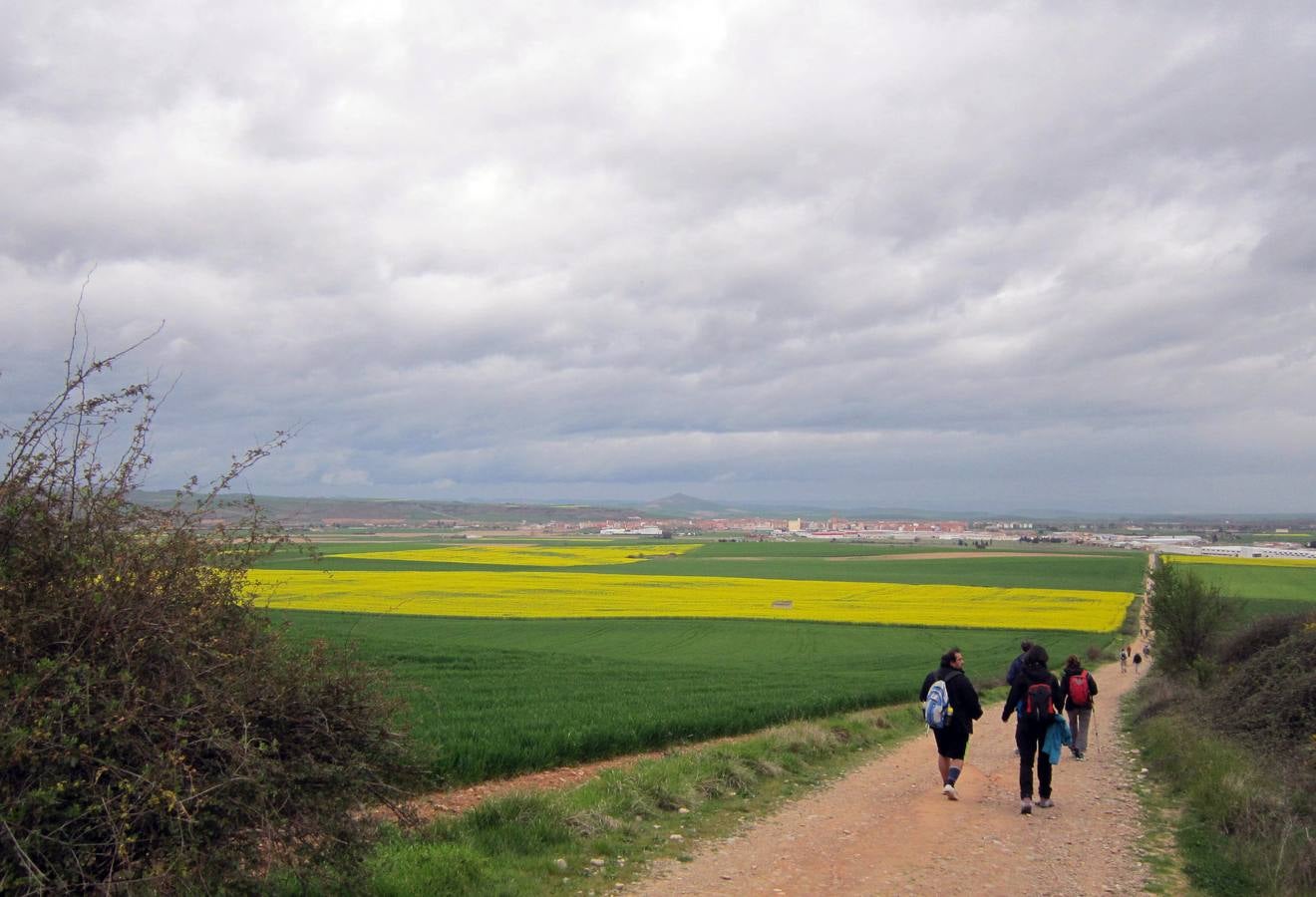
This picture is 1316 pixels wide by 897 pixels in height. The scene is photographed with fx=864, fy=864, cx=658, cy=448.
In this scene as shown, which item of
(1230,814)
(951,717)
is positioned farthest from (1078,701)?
(1230,814)

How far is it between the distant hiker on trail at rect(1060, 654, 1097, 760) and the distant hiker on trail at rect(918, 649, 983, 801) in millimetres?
4763

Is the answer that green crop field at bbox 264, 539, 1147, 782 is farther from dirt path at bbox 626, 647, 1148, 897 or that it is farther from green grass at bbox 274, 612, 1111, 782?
dirt path at bbox 626, 647, 1148, 897

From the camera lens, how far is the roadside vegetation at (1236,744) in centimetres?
820

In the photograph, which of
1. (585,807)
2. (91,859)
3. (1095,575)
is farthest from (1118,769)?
(1095,575)

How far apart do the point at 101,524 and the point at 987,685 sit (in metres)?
26.1

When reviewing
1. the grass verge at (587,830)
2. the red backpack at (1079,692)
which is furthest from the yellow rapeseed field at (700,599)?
the red backpack at (1079,692)

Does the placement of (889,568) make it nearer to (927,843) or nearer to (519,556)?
(519,556)

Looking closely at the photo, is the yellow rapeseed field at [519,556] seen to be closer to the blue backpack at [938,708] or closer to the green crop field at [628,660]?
the green crop field at [628,660]

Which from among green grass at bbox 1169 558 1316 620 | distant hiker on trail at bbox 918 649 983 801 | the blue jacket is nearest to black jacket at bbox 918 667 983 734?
distant hiker on trail at bbox 918 649 983 801

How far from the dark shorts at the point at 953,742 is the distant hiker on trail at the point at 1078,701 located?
4.79 m

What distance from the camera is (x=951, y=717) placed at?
11.2m

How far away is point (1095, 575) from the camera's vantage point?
87250 millimetres

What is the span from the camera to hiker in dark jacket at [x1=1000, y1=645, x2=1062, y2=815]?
10.7 m

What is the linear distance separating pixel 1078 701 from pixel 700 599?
Result: 45345 millimetres
